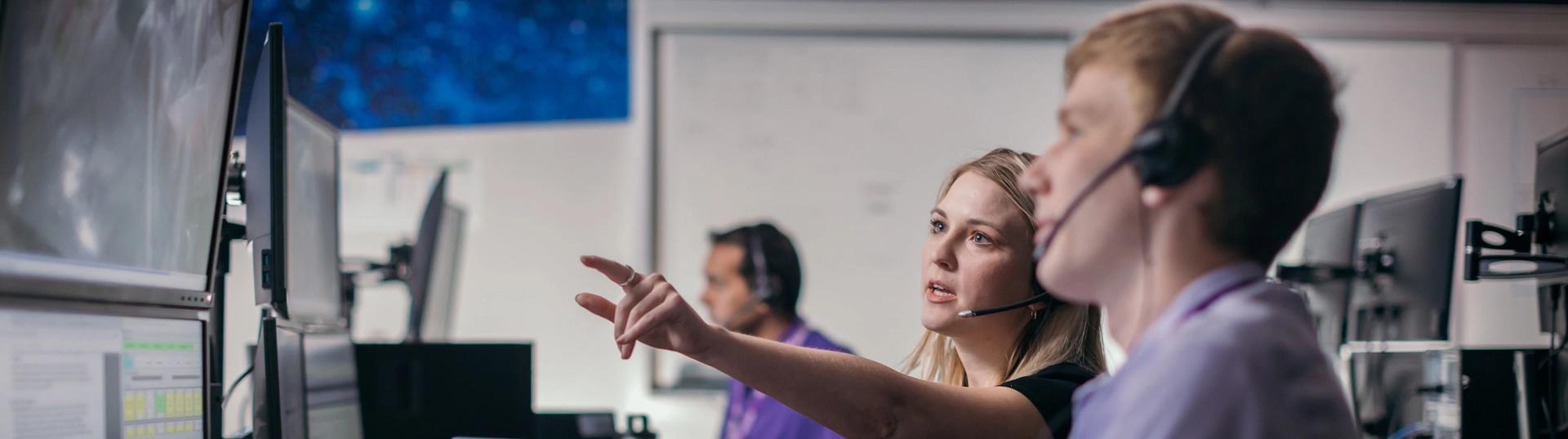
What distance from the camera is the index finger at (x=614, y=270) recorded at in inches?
38.3

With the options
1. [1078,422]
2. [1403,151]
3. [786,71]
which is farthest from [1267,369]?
[1403,151]

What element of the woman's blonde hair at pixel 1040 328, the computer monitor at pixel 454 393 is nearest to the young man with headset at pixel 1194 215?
the woman's blonde hair at pixel 1040 328

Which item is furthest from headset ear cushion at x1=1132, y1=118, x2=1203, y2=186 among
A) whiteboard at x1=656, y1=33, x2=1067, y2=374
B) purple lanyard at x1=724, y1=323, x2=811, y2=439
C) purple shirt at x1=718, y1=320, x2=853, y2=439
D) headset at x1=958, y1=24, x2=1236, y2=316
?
whiteboard at x1=656, y1=33, x2=1067, y2=374

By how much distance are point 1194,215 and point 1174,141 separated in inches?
2.4

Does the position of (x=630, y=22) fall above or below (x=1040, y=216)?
above

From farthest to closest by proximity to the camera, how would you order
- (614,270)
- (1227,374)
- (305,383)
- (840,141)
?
1. (840,141)
2. (305,383)
3. (614,270)
4. (1227,374)

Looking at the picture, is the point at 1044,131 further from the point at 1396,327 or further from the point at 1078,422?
the point at 1078,422

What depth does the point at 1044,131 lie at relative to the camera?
412 cm

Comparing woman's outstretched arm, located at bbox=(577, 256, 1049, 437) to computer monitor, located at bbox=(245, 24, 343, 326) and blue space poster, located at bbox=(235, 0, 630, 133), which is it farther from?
blue space poster, located at bbox=(235, 0, 630, 133)

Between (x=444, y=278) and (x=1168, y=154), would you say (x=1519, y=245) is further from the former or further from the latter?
(x=444, y=278)

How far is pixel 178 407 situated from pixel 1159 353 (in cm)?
108

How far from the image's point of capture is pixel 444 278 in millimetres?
2930

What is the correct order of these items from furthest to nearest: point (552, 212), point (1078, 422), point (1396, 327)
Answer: point (552, 212) < point (1396, 327) < point (1078, 422)

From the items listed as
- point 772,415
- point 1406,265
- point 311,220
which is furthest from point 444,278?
point 1406,265
